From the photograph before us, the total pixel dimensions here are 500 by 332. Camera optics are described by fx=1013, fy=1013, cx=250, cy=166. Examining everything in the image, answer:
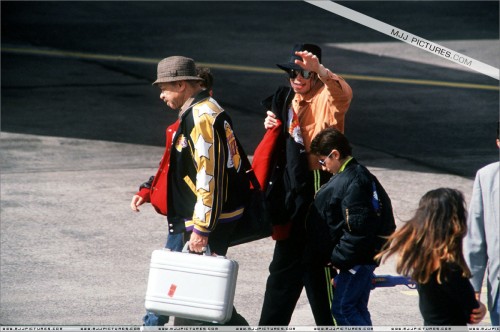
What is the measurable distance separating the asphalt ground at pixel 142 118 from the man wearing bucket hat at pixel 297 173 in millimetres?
833

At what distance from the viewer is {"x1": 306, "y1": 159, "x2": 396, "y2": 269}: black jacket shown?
20.5 feet

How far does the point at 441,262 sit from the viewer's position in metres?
5.17

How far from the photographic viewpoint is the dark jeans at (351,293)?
6445mm

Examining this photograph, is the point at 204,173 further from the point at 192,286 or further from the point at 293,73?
the point at 293,73

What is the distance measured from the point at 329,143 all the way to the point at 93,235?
3.93m

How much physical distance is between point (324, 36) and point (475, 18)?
5.33m

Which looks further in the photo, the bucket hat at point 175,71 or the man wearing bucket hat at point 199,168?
the bucket hat at point 175,71

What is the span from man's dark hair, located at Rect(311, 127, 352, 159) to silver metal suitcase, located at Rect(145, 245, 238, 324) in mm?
933

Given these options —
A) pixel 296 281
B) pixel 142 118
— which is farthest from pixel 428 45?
pixel 142 118

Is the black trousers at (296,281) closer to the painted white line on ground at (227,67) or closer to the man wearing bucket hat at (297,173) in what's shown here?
the man wearing bucket hat at (297,173)

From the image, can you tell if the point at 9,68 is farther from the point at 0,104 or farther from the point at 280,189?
the point at 280,189

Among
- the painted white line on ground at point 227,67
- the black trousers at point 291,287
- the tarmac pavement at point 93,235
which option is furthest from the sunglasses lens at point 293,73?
the painted white line on ground at point 227,67

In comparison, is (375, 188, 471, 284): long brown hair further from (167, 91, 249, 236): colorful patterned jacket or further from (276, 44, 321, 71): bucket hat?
(276, 44, 321, 71): bucket hat

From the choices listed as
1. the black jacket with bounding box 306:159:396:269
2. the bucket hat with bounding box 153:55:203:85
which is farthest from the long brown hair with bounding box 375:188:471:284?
the bucket hat with bounding box 153:55:203:85
